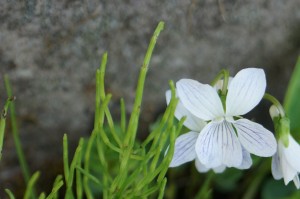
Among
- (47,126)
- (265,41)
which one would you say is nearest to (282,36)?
(265,41)

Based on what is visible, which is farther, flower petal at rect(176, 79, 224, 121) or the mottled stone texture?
the mottled stone texture

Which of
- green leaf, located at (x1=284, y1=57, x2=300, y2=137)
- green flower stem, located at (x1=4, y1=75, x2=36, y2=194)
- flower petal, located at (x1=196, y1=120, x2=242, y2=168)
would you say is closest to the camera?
flower petal, located at (x1=196, y1=120, x2=242, y2=168)

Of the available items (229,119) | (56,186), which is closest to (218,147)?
(229,119)

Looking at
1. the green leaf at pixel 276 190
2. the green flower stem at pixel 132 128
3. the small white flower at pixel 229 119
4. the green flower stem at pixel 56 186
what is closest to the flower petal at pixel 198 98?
the small white flower at pixel 229 119

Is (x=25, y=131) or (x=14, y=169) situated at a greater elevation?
(x=25, y=131)

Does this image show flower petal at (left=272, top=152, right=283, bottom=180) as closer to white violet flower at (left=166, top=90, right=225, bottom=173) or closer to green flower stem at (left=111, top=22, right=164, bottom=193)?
white violet flower at (left=166, top=90, right=225, bottom=173)

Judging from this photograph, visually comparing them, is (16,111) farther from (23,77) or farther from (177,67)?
(177,67)

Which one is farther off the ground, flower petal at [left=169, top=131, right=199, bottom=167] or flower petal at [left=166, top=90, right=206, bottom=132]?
flower petal at [left=166, top=90, right=206, bottom=132]

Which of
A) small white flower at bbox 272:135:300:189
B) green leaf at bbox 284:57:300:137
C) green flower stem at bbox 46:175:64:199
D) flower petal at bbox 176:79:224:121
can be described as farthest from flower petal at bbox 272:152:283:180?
green flower stem at bbox 46:175:64:199
